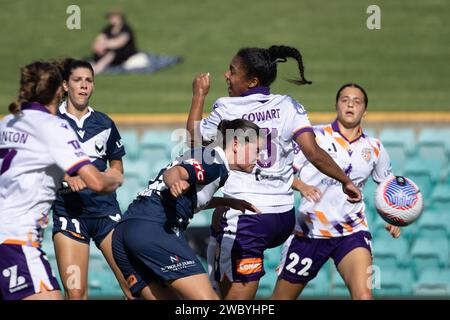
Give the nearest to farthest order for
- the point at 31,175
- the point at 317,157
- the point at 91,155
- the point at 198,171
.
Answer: the point at 31,175 < the point at 198,171 < the point at 317,157 < the point at 91,155

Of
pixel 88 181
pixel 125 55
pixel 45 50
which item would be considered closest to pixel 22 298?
pixel 88 181

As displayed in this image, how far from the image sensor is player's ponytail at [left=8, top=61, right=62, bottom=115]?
5250 mm

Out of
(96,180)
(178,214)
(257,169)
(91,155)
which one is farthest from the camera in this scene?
(91,155)

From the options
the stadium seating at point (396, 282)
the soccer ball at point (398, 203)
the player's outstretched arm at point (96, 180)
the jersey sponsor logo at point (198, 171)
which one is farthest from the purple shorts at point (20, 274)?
the stadium seating at point (396, 282)

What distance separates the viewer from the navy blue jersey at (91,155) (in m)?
7.02

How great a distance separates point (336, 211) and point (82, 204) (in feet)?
6.81

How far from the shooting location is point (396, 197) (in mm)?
7020

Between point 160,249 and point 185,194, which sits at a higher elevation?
point 185,194

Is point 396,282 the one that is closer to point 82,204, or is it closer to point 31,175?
point 82,204

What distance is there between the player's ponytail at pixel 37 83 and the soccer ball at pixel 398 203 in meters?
3.00

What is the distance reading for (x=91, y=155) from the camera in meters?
7.03

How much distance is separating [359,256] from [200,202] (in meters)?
1.75

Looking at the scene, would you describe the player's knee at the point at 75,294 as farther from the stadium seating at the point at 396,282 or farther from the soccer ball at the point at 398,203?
the stadium seating at the point at 396,282

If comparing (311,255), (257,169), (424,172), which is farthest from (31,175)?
(424,172)
